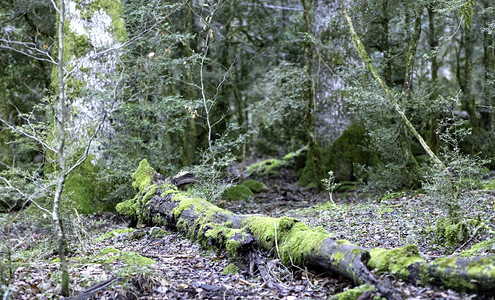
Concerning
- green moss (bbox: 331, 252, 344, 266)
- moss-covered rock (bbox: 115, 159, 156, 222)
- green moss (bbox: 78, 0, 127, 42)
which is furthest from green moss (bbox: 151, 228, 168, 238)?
green moss (bbox: 78, 0, 127, 42)

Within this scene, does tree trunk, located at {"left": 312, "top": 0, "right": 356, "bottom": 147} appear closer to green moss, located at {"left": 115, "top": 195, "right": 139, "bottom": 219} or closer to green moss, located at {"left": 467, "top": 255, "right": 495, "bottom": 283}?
green moss, located at {"left": 115, "top": 195, "right": 139, "bottom": 219}

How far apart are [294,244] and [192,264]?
1505 millimetres

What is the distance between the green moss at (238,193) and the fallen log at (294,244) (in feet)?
→ 12.7

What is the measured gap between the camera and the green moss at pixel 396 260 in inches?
147

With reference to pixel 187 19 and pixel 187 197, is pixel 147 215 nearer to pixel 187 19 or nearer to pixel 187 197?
pixel 187 197

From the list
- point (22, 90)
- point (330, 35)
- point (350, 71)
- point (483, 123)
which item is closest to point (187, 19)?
point (330, 35)

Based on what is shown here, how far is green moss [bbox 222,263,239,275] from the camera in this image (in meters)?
4.95

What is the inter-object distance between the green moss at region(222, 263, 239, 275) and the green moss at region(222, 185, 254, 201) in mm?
6477

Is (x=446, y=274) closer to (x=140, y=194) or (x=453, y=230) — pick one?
(x=453, y=230)

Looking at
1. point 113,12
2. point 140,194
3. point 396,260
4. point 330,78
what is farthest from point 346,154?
point 396,260

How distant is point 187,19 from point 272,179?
6731mm

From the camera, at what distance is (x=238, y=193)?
12.0 metres

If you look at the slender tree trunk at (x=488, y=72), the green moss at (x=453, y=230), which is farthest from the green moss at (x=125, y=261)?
the slender tree trunk at (x=488, y=72)

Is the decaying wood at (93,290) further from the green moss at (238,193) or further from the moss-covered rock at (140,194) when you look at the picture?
the green moss at (238,193)
